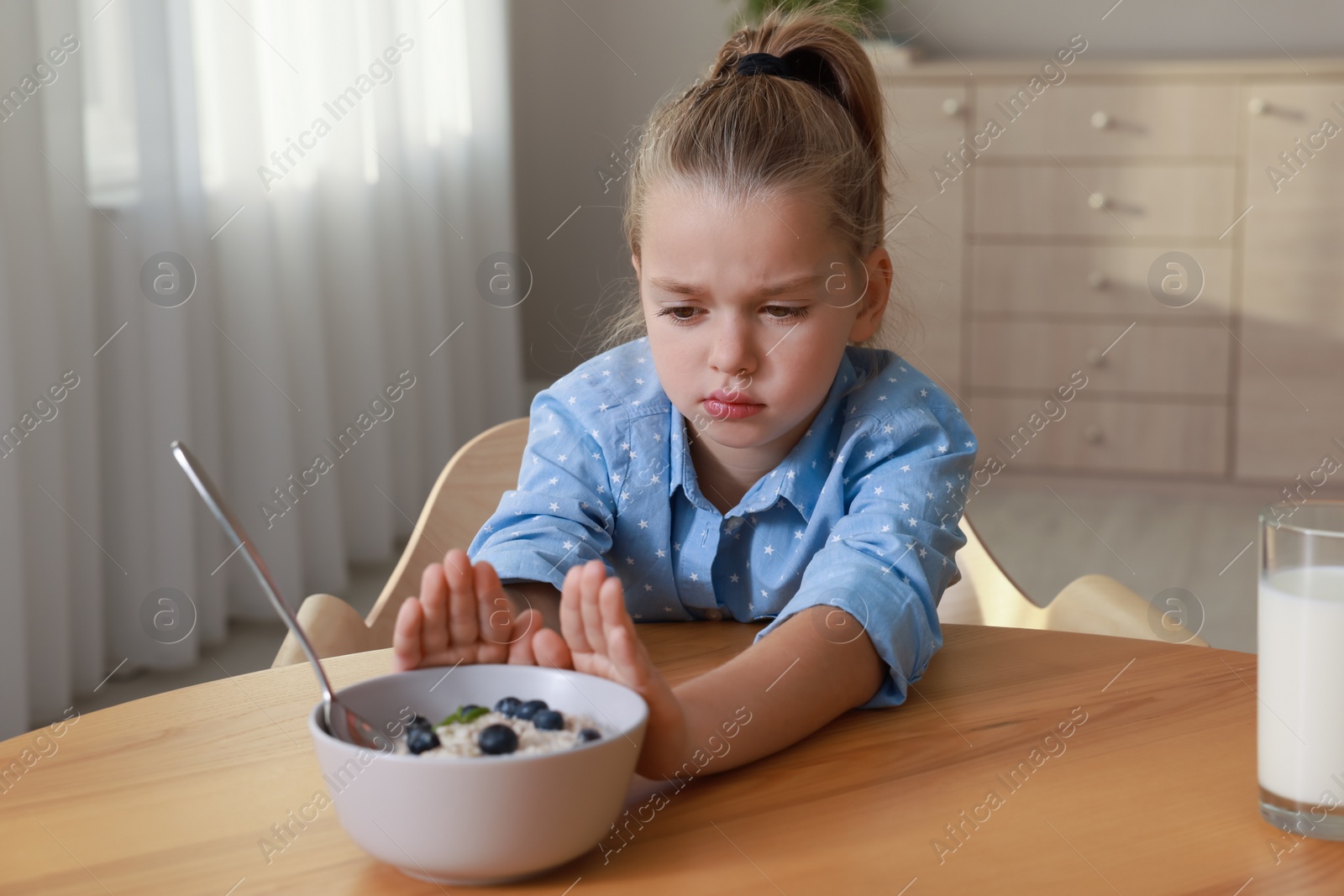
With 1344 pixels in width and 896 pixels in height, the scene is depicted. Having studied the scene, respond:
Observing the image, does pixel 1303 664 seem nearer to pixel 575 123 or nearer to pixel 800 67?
pixel 800 67

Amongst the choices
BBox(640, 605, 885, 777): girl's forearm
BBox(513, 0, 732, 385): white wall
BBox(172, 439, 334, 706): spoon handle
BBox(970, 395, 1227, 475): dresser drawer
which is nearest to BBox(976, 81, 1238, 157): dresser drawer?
BBox(970, 395, 1227, 475): dresser drawer

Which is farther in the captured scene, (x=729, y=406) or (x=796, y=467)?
(x=796, y=467)

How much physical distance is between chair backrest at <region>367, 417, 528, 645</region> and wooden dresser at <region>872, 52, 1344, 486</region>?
199 cm

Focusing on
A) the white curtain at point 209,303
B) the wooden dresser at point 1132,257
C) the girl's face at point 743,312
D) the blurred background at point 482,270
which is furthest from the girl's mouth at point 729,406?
the wooden dresser at point 1132,257

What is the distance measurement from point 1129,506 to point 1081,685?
106 inches

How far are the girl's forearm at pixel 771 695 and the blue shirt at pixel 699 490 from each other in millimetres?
146

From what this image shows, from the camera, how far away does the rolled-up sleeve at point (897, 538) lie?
2.51 feet

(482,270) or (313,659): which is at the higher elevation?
(313,659)

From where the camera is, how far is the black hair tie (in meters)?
1.00

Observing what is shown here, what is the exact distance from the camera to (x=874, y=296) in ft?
3.37

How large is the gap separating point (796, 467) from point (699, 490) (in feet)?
0.27

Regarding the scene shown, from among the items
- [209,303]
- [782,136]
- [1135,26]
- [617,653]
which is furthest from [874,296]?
[1135,26]

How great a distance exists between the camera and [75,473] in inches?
80.0

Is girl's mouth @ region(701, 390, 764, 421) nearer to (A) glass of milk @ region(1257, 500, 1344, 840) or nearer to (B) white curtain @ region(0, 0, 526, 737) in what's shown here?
(A) glass of milk @ region(1257, 500, 1344, 840)
